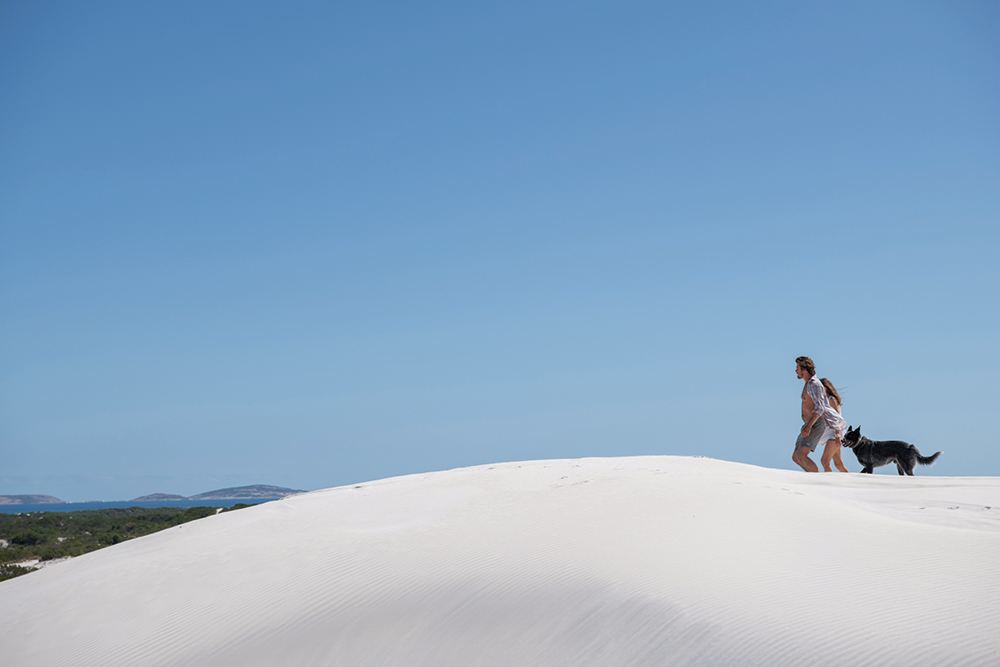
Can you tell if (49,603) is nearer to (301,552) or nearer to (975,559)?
(301,552)

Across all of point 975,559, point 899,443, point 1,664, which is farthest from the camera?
point 899,443

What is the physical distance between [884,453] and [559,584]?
958 cm

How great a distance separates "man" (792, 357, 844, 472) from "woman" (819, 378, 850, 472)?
98 millimetres

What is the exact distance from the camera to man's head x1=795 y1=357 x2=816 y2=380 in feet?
36.5

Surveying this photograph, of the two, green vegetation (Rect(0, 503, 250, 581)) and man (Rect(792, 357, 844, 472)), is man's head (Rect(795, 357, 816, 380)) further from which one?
green vegetation (Rect(0, 503, 250, 581))

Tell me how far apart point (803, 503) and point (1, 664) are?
7484mm

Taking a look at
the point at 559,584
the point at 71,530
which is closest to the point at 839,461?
the point at 559,584

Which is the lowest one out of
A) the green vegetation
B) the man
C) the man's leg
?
the green vegetation

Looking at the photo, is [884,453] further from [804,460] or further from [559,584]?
[559,584]

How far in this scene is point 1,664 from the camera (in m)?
5.71

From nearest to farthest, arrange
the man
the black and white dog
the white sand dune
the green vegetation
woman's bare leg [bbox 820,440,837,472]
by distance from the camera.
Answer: the white sand dune → the man → woman's bare leg [bbox 820,440,837,472] → the black and white dog → the green vegetation

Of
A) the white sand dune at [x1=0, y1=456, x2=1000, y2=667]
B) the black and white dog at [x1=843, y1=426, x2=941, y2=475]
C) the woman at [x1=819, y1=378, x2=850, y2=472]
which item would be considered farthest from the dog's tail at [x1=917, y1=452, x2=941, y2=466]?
the white sand dune at [x1=0, y1=456, x2=1000, y2=667]

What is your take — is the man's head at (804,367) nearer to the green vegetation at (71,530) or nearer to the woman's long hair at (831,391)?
the woman's long hair at (831,391)

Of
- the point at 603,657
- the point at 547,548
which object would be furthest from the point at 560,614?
the point at 547,548
